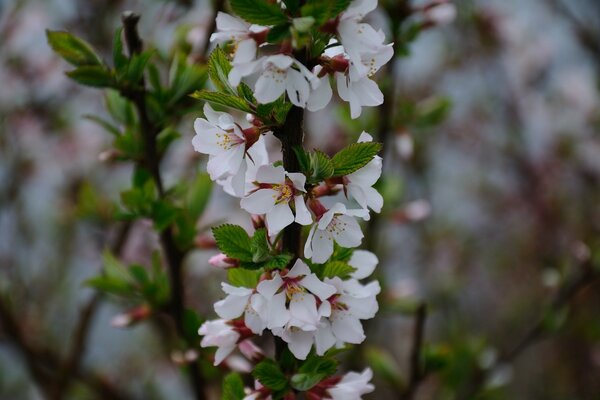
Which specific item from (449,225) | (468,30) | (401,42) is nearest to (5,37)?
(401,42)

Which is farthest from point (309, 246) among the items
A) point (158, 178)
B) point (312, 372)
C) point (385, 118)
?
point (385, 118)

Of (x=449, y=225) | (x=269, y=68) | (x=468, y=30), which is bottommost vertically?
(x=449, y=225)

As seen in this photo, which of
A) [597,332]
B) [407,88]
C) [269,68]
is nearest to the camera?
[269,68]

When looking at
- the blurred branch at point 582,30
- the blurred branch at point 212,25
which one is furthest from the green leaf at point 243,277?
the blurred branch at point 582,30

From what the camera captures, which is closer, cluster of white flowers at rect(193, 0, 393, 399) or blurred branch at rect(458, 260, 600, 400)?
cluster of white flowers at rect(193, 0, 393, 399)

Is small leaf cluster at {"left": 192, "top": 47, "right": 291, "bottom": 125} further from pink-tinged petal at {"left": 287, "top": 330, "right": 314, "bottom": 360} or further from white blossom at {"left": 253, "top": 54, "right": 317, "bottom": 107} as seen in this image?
pink-tinged petal at {"left": 287, "top": 330, "right": 314, "bottom": 360}

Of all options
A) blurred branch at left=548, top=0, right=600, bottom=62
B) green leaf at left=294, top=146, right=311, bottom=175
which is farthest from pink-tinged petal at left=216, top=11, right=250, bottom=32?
blurred branch at left=548, top=0, right=600, bottom=62

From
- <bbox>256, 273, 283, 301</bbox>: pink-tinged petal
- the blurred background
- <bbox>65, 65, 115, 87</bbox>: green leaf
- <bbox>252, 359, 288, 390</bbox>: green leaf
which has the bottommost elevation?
the blurred background

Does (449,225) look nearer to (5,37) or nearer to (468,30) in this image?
(468,30)
